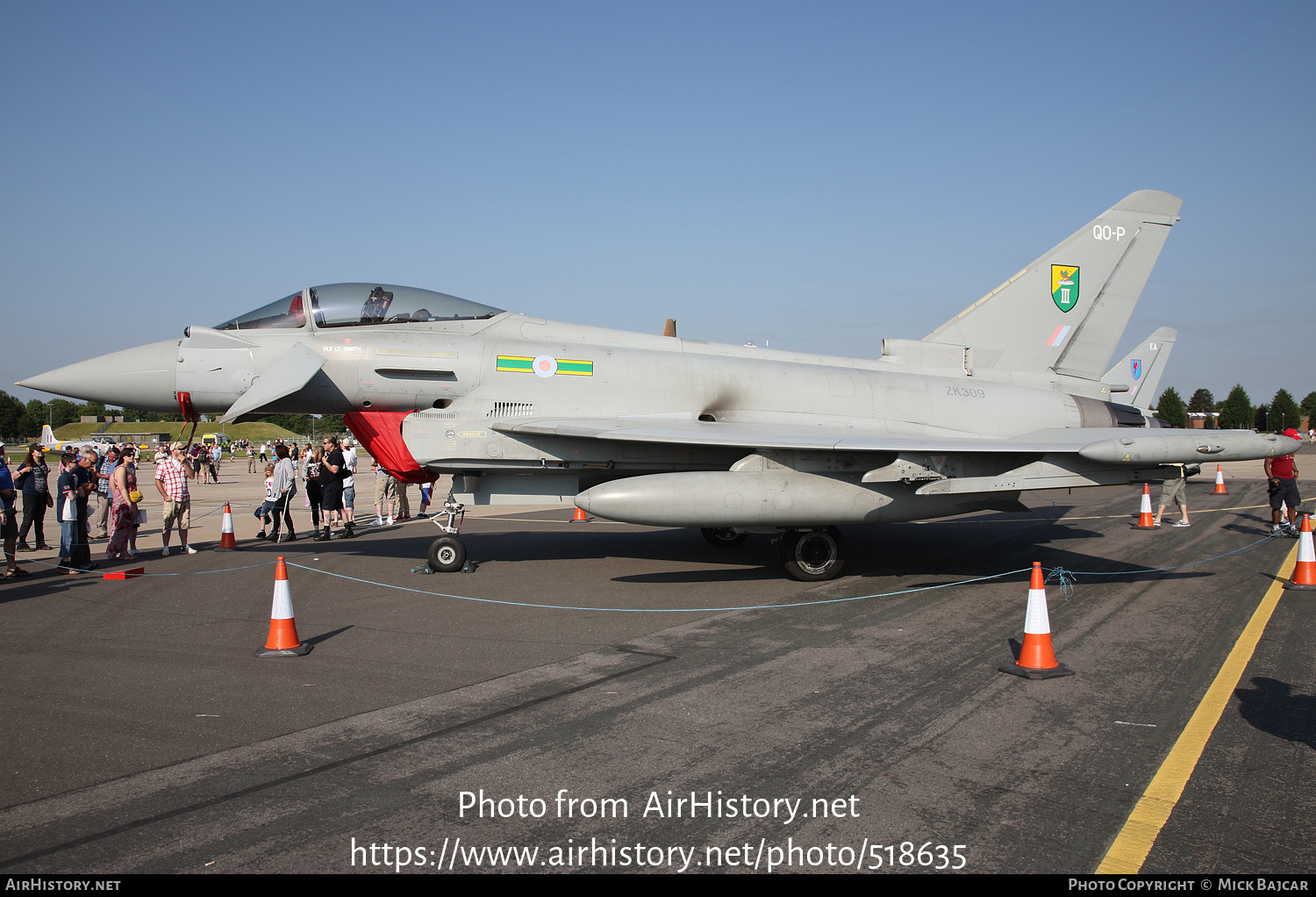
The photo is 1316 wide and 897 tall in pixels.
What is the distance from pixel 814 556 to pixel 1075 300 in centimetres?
577

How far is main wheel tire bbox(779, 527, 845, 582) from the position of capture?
9.57 meters

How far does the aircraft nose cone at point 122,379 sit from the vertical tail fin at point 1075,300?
1044 centimetres

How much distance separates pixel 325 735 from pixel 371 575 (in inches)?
220

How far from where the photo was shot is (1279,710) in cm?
486

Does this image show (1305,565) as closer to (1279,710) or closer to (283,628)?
(1279,710)

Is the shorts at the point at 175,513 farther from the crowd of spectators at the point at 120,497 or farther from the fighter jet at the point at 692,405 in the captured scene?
the fighter jet at the point at 692,405

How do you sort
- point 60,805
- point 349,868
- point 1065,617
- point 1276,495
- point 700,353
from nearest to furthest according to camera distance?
point 349,868, point 60,805, point 1065,617, point 700,353, point 1276,495

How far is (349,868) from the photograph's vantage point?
3062 mm

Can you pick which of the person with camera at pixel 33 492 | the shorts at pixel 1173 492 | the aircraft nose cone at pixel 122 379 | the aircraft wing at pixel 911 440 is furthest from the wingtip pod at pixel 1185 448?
the person with camera at pixel 33 492

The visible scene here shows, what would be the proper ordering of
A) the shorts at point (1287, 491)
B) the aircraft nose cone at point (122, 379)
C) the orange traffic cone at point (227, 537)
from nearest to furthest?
the aircraft nose cone at point (122, 379), the shorts at point (1287, 491), the orange traffic cone at point (227, 537)

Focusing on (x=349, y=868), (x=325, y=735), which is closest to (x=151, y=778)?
(x=325, y=735)

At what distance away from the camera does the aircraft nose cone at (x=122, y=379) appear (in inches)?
353

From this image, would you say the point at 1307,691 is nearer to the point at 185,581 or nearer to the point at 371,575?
the point at 371,575

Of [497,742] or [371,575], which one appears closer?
[497,742]
